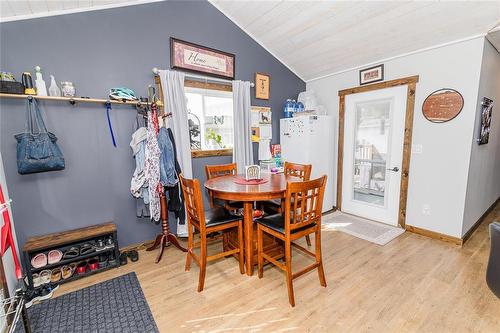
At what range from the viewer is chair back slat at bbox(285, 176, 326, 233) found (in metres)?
1.75

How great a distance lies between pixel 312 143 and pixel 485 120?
2102mm

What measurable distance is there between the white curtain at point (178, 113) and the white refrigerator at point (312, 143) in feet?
5.68

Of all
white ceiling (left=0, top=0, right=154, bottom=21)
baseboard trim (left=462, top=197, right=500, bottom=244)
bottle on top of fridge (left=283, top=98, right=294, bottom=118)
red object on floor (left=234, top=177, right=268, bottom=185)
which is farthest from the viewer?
bottle on top of fridge (left=283, top=98, right=294, bottom=118)

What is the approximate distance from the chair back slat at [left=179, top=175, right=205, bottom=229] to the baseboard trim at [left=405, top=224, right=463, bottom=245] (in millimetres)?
2910

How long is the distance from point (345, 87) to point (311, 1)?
1.56 m

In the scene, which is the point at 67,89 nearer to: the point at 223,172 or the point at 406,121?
the point at 223,172

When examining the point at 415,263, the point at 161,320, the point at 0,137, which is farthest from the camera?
the point at 415,263

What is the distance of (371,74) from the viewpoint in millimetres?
3359

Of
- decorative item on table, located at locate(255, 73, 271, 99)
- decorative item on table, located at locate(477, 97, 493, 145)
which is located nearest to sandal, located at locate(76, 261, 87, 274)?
decorative item on table, located at locate(255, 73, 271, 99)

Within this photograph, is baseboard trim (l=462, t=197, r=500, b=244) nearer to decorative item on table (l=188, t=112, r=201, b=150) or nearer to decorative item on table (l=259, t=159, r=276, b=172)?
decorative item on table (l=259, t=159, r=276, b=172)

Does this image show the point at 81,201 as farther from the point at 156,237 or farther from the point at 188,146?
the point at 188,146

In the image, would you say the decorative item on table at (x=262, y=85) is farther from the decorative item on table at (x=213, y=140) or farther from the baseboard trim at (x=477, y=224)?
the baseboard trim at (x=477, y=224)

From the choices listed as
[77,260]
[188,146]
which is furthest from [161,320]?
[188,146]

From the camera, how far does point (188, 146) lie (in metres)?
2.96
